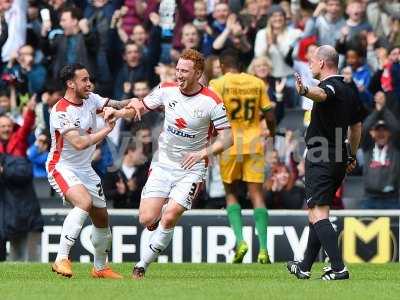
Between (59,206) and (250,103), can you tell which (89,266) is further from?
(59,206)

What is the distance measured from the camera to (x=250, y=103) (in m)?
17.8

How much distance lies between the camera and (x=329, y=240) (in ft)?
44.5

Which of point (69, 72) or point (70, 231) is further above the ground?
point (69, 72)

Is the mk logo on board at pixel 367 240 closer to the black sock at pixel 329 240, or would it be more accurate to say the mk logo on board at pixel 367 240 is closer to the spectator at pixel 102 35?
the spectator at pixel 102 35

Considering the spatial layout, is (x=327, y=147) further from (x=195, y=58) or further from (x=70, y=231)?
(x=70, y=231)

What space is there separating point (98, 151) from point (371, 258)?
15.0 feet

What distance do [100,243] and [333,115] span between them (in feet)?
9.40

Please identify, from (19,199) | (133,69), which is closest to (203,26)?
(133,69)

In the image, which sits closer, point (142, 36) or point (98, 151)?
point (98, 151)

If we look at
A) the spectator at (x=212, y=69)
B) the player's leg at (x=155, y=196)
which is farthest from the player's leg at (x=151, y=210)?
A: the spectator at (x=212, y=69)

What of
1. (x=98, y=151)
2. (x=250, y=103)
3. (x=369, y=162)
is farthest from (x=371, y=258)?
(x=98, y=151)

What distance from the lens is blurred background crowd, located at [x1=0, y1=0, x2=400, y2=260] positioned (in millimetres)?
21031

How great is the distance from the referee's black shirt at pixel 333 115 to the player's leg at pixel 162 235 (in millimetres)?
1541

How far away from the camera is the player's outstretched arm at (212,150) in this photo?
14094 mm
